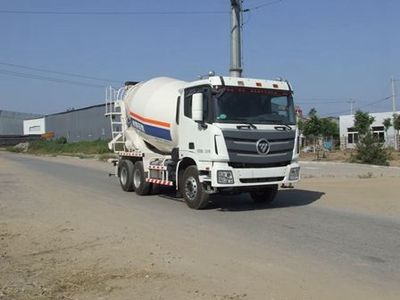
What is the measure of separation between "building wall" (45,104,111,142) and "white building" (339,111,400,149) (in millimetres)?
33448

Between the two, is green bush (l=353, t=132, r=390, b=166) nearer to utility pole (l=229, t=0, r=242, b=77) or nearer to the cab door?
utility pole (l=229, t=0, r=242, b=77)

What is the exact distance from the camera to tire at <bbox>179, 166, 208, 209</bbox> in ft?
44.9

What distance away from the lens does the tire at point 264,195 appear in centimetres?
1499

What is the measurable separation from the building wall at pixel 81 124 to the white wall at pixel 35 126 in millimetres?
6262

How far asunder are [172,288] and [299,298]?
146 centimetres

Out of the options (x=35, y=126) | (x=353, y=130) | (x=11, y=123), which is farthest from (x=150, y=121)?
(x=11, y=123)

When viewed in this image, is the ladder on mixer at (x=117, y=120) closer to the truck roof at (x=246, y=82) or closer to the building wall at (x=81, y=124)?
the truck roof at (x=246, y=82)

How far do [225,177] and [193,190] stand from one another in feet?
4.38

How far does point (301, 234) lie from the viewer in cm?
1040

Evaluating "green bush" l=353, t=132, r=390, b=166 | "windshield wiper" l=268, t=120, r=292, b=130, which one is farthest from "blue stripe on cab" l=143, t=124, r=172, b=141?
"green bush" l=353, t=132, r=390, b=166

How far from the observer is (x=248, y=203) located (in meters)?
15.3

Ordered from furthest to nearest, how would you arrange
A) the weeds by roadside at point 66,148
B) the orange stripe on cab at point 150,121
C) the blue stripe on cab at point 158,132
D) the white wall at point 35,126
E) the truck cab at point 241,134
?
the white wall at point 35,126
the weeds by roadside at point 66,148
the orange stripe on cab at point 150,121
the blue stripe on cab at point 158,132
the truck cab at point 241,134

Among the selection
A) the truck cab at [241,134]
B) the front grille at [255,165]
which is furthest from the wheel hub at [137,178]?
the front grille at [255,165]

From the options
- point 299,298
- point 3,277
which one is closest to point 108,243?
point 3,277
